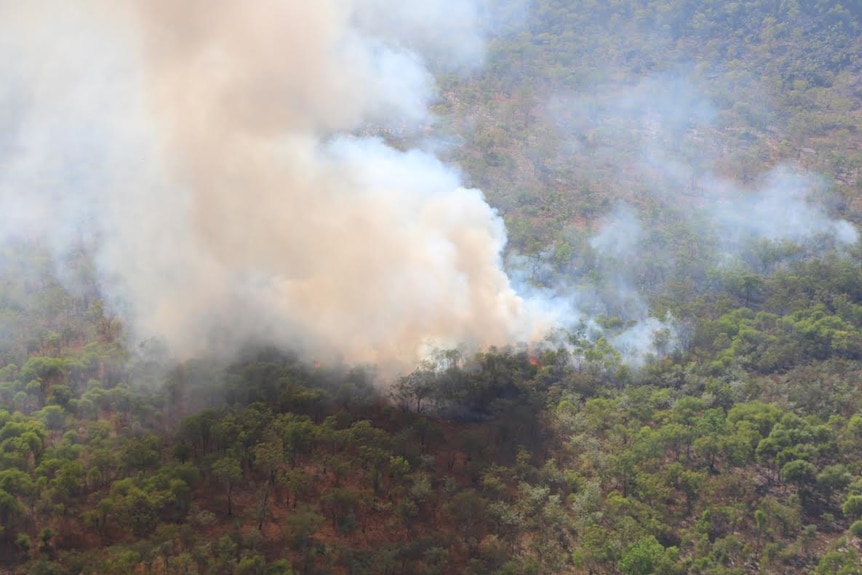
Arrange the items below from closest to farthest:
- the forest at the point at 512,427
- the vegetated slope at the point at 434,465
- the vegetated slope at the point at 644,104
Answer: the vegetated slope at the point at 434,465 < the forest at the point at 512,427 < the vegetated slope at the point at 644,104

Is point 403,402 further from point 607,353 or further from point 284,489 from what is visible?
point 607,353

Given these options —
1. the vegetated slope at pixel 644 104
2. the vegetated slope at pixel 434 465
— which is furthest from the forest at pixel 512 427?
the vegetated slope at pixel 644 104

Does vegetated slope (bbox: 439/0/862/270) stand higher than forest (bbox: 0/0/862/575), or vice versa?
vegetated slope (bbox: 439/0/862/270)

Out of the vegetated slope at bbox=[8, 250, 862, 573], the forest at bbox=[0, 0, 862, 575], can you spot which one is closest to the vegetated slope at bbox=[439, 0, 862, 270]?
the forest at bbox=[0, 0, 862, 575]

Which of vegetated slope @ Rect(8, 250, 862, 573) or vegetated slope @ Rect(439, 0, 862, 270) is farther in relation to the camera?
vegetated slope @ Rect(439, 0, 862, 270)

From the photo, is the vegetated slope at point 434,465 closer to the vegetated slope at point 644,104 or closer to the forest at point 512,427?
the forest at point 512,427

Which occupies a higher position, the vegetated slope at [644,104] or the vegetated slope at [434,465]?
the vegetated slope at [644,104]

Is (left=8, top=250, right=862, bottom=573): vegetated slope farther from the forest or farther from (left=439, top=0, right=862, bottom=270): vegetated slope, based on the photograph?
(left=439, top=0, right=862, bottom=270): vegetated slope

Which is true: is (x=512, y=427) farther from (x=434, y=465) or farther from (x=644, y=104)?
(x=644, y=104)

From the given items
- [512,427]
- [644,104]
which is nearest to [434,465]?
[512,427]
